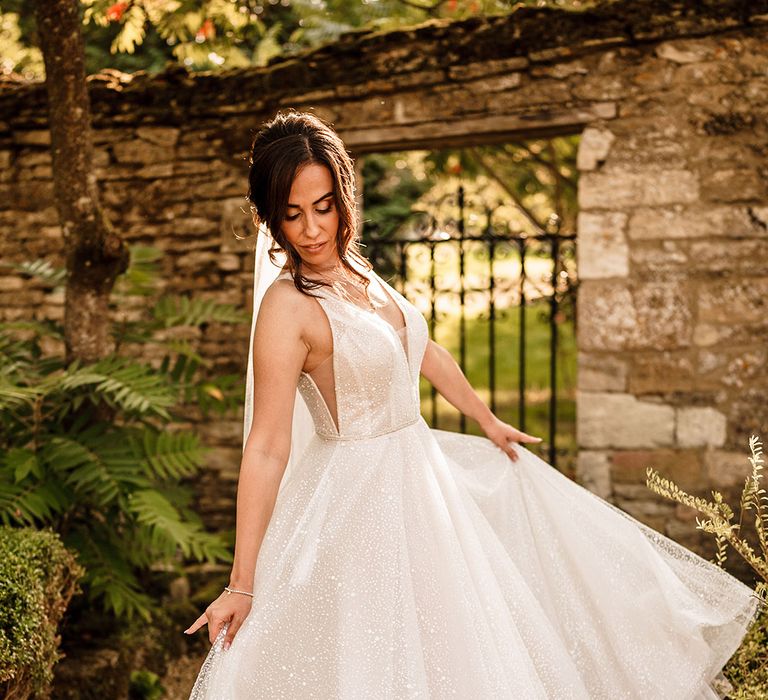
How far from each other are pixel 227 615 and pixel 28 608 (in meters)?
0.99

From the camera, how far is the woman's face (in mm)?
2193

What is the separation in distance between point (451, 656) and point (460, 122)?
2.95m

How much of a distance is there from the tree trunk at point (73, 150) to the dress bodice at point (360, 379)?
69.1 inches

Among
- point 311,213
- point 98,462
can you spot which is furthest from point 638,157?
point 98,462

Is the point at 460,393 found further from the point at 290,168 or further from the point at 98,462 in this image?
the point at 98,462

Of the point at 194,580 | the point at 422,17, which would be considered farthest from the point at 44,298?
the point at 422,17

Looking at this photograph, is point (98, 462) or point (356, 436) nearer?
Answer: point (356, 436)

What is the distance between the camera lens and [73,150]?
12.0ft

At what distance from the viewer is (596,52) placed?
3.98m

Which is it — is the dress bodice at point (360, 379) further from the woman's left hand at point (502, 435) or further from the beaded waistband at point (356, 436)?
the woman's left hand at point (502, 435)

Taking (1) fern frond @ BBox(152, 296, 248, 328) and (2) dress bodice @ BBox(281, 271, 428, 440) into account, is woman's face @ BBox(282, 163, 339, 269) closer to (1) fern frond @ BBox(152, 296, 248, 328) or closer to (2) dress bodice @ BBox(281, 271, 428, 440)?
(2) dress bodice @ BBox(281, 271, 428, 440)

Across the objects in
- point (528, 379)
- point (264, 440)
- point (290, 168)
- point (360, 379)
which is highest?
point (290, 168)

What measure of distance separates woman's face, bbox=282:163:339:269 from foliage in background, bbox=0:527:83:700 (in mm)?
1409

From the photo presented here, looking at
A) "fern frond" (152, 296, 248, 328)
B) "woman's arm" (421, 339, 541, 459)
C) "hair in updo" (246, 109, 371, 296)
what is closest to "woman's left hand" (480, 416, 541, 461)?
"woman's arm" (421, 339, 541, 459)
